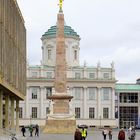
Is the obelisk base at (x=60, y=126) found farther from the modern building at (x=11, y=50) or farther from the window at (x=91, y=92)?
the window at (x=91, y=92)

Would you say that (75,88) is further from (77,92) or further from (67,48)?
(67,48)

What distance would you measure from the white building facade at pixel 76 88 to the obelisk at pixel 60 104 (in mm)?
54103

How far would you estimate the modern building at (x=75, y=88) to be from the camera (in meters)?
142

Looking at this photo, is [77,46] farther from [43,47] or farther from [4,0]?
[4,0]

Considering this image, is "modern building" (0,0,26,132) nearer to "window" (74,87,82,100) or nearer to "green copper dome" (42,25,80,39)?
"window" (74,87,82,100)

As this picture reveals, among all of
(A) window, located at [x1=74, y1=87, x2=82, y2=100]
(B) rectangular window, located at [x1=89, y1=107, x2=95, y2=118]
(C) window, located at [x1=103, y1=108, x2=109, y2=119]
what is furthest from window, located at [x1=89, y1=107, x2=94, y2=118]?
(A) window, located at [x1=74, y1=87, x2=82, y2=100]

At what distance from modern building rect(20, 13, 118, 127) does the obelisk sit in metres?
54.1

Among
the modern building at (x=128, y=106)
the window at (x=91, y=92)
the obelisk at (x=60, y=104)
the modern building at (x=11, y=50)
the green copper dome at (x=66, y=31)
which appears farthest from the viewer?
the modern building at (x=128, y=106)

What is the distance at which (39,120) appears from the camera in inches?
5561

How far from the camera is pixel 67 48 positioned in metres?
144

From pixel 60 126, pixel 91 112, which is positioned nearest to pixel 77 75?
pixel 91 112

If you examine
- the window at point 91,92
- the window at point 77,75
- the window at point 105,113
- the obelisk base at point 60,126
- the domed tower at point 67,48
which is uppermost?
the domed tower at point 67,48

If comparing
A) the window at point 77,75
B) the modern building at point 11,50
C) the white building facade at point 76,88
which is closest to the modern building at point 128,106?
the white building facade at point 76,88

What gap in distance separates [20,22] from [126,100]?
79.1 meters
